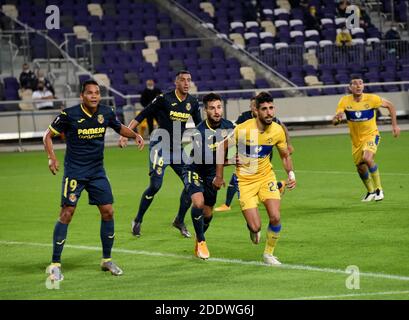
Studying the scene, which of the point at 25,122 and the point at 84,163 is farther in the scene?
the point at 25,122

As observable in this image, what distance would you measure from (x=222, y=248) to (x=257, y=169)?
1.70 metres

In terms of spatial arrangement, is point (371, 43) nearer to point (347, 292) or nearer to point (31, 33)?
point (31, 33)

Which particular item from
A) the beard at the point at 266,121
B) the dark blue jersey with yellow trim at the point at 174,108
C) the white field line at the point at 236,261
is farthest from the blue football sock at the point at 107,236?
the dark blue jersey with yellow trim at the point at 174,108

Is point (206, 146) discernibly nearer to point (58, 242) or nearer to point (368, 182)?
point (58, 242)

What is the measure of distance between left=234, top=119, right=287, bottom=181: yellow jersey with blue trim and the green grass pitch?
113cm

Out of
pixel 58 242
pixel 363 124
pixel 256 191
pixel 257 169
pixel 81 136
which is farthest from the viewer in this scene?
pixel 363 124

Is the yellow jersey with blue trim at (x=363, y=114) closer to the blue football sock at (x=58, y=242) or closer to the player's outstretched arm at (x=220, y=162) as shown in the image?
the player's outstretched arm at (x=220, y=162)

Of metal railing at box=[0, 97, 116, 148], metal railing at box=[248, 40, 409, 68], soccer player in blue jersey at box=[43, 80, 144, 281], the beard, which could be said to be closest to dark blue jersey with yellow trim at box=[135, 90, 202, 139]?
the beard

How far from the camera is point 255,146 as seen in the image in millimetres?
12641

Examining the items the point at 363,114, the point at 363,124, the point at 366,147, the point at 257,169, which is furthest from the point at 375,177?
the point at 257,169

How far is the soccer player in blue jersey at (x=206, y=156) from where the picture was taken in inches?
529

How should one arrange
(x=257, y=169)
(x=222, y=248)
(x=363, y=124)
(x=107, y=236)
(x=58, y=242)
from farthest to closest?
(x=363, y=124)
(x=222, y=248)
(x=257, y=169)
(x=107, y=236)
(x=58, y=242)

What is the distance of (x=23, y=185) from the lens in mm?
23094

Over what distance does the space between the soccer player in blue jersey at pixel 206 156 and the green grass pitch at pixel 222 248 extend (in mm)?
728
